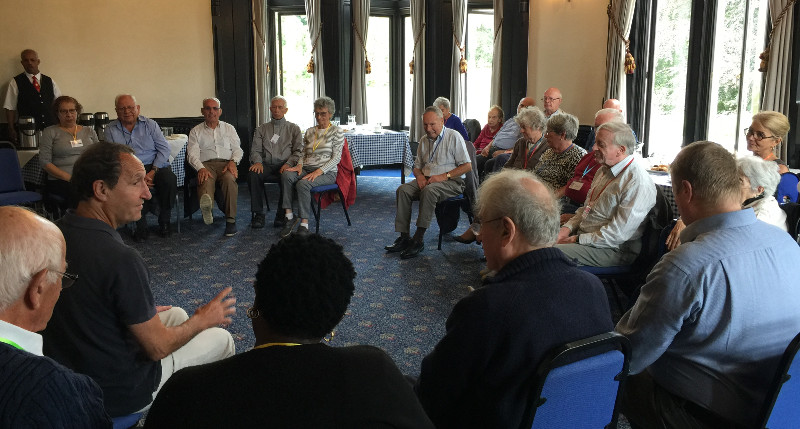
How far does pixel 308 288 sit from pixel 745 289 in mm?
1248

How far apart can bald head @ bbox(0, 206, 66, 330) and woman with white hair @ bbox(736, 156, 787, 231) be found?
281 cm

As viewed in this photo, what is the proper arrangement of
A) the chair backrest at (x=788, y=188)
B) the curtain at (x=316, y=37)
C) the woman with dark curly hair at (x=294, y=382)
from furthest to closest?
the curtain at (x=316, y=37) < the chair backrest at (x=788, y=188) < the woman with dark curly hair at (x=294, y=382)

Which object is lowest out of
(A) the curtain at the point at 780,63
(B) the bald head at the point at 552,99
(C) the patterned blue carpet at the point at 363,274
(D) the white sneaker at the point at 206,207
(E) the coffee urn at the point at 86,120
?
(C) the patterned blue carpet at the point at 363,274

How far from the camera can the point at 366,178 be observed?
9352 millimetres

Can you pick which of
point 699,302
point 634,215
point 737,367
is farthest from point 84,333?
point 634,215

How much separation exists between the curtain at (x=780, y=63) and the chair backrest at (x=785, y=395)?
4.62m

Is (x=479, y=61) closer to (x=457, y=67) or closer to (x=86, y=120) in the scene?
(x=457, y=67)

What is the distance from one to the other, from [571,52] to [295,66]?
4174 mm

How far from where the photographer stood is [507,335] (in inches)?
58.1

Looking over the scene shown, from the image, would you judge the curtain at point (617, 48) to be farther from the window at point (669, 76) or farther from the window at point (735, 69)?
the window at point (735, 69)

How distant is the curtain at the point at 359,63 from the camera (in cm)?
948

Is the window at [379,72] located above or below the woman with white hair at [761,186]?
above

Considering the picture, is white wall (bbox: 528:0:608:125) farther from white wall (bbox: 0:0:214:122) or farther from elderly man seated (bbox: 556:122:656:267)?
elderly man seated (bbox: 556:122:656:267)

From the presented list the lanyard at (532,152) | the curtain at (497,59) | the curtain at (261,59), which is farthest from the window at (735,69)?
the curtain at (261,59)
